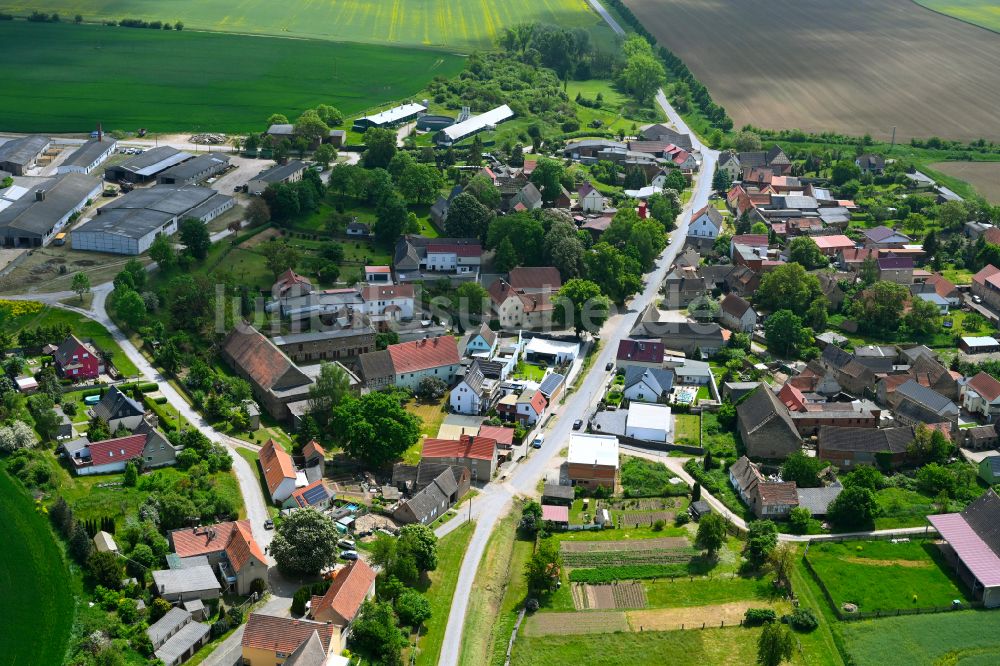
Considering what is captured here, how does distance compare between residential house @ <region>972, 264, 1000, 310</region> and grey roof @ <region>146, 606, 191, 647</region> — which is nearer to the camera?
grey roof @ <region>146, 606, 191, 647</region>

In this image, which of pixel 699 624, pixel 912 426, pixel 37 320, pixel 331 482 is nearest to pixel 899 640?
pixel 699 624

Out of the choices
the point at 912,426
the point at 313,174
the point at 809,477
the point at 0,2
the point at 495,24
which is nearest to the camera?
the point at 809,477

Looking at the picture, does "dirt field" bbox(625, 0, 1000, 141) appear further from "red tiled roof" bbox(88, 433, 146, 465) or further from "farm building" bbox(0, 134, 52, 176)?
"red tiled roof" bbox(88, 433, 146, 465)

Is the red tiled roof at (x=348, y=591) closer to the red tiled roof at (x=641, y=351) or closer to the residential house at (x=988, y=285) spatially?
the red tiled roof at (x=641, y=351)

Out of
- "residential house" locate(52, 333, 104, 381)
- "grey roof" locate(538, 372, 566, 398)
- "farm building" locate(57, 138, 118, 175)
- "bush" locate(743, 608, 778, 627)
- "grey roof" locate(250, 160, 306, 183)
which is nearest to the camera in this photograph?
"bush" locate(743, 608, 778, 627)

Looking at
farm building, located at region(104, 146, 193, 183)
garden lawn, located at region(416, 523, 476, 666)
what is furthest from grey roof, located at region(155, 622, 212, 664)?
farm building, located at region(104, 146, 193, 183)

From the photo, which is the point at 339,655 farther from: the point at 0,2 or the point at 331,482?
the point at 0,2
